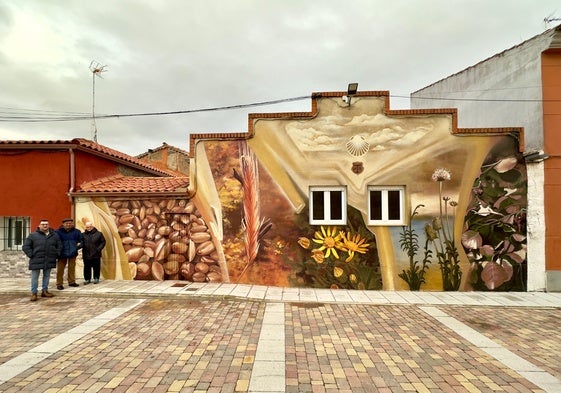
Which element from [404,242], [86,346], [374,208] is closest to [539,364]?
[404,242]

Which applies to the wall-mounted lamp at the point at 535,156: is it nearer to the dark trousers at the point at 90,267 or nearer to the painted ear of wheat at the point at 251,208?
the painted ear of wheat at the point at 251,208

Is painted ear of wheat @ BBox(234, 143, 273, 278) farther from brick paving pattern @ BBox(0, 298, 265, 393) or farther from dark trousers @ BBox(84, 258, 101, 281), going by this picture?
dark trousers @ BBox(84, 258, 101, 281)

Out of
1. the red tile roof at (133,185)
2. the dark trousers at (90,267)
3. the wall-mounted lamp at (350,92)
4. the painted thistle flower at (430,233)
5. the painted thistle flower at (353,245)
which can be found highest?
the wall-mounted lamp at (350,92)

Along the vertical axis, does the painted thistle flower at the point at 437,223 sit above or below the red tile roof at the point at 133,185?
below

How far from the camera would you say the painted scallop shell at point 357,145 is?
27.5ft

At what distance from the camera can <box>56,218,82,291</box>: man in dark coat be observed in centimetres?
802

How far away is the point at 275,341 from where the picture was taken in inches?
198

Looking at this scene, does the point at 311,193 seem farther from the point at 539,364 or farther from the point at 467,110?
the point at 467,110

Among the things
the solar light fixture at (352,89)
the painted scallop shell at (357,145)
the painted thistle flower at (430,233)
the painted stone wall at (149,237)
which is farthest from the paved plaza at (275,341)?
the solar light fixture at (352,89)

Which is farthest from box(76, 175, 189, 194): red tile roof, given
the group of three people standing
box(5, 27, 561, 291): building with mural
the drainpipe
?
the group of three people standing

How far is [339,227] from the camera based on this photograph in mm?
8430

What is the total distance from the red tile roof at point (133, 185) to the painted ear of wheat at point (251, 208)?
1.82 meters

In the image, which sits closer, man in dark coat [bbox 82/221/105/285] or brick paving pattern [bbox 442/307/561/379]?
brick paving pattern [bbox 442/307/561/379]

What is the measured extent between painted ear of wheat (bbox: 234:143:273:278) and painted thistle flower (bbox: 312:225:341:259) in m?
1.46
